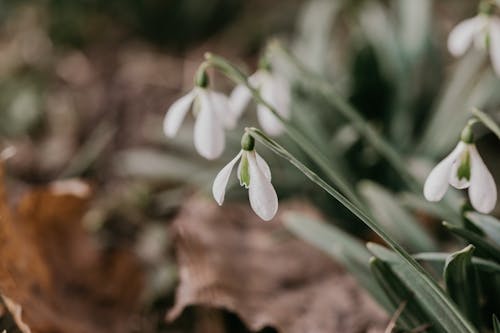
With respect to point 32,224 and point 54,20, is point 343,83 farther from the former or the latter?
point 54,20

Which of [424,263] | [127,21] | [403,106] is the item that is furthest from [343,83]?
[127,21]

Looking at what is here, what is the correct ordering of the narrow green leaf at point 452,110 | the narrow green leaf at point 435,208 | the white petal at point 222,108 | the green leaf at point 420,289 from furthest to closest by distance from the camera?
the narrow green leaf at point 452,110 → the narrow green leaf at point 435,208 → the white petal at point 222,108 → the green leaf at point 420,289

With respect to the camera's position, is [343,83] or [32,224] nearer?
[32,224]

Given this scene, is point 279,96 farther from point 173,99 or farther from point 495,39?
point 173,99

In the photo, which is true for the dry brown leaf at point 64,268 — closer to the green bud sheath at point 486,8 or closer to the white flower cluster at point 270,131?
the white flower cluster at point 270,131

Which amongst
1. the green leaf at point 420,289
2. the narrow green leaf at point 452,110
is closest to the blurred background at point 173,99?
the narrow green leaf at point 452,110

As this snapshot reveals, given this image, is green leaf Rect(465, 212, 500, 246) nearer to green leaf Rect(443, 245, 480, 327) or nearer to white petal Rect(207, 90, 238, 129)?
green leaf Rect(443, 245, 480, 327)
